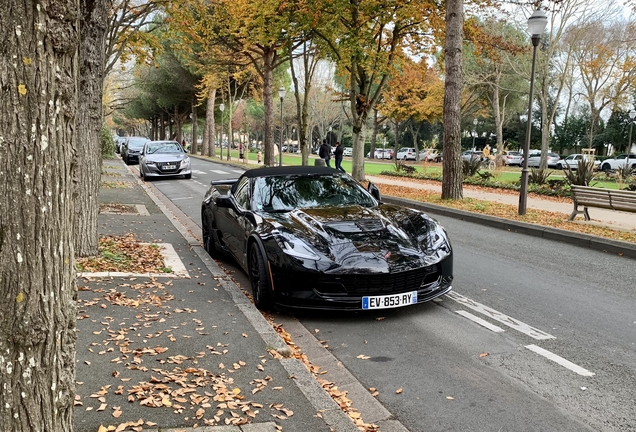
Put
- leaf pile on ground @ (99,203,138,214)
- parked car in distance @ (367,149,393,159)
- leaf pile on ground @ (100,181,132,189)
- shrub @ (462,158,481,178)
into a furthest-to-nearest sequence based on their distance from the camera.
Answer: parked car in distance @ (367,149,393,159) < shrub @ (462,158,481,178) < leaf pile on ground @ (100,181,132,189) < leaf pile on ground @ (99,203,138,214)

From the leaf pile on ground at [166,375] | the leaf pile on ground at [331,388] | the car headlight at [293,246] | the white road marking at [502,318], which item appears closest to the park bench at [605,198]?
the white road marking at [502,318]

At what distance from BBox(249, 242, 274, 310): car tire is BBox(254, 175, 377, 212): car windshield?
2.53ft

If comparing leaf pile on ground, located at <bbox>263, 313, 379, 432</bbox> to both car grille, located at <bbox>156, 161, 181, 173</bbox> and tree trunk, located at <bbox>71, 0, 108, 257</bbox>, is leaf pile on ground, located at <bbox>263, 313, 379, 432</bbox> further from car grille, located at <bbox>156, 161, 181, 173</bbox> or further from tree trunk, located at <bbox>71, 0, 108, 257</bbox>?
car grille, located at <bbox>156, 161, 181, 173</bbox>

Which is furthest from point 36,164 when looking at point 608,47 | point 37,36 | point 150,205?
point 608,47

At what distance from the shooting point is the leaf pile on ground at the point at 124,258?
6.71m

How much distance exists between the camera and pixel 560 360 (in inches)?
173

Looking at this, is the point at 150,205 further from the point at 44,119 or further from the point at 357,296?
the point at 44,119

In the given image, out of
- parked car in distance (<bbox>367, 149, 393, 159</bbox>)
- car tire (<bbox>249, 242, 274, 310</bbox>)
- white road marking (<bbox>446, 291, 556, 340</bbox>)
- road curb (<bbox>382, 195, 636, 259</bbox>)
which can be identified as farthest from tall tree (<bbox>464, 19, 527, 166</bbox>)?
car tire (<bbox>249, 242, 274, 310</bbox>)

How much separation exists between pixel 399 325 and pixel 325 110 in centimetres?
6812

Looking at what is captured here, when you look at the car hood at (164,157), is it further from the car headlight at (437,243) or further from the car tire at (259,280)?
the car headlight at (437,243)

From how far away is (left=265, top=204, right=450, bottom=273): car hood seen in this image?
199 inches

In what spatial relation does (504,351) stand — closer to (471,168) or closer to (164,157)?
(471,168)

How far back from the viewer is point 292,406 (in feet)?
11.1

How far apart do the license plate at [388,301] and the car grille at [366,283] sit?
43 mm
